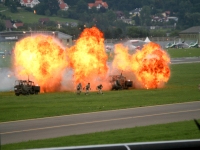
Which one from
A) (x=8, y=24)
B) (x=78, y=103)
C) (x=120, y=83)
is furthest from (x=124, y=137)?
(x=8, y=24)

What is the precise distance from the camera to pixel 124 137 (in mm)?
25000

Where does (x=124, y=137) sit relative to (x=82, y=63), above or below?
below

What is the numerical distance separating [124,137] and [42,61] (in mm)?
32375

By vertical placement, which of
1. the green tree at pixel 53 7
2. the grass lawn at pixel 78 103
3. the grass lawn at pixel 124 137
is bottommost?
the grass lawn at pixel 78 103

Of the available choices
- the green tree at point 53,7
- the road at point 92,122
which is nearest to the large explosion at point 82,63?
the road at point 92,122

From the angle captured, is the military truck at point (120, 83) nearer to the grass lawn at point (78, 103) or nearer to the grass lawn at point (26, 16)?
the grass lawn at point (78, 103)

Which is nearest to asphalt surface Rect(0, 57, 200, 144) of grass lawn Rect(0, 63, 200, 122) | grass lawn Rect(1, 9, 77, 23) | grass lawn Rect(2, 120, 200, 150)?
grass lawn Rect(2, 120, 200, 150)

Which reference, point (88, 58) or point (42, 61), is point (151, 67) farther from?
point (42, 61)

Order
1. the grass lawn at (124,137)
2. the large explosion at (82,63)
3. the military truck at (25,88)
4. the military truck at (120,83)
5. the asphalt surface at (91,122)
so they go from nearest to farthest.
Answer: the grass lawn at (124,137) < the asphalt surface at (91,122) < the military truck at (25,88) < the military truck at (120,83) < the large explosion at (82,63)

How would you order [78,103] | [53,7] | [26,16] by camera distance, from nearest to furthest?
[78,103]
[26,16]
[53,7]

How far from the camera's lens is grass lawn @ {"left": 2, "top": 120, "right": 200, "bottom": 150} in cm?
2394

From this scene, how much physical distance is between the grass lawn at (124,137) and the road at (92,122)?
127cm

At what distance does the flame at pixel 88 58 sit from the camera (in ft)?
185

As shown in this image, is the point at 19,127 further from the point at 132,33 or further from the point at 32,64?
the point at 132,33
